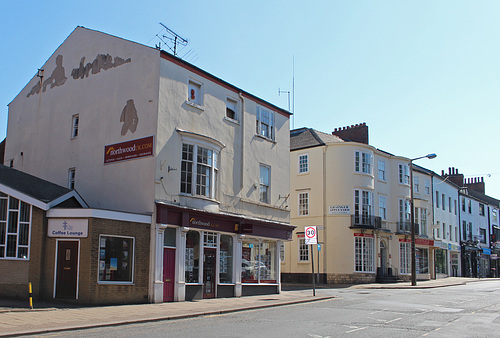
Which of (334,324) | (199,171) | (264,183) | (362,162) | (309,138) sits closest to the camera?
(334,324)

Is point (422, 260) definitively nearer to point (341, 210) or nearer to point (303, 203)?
point (341, 210)

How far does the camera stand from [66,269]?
17.5 metres

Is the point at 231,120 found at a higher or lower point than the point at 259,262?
higher

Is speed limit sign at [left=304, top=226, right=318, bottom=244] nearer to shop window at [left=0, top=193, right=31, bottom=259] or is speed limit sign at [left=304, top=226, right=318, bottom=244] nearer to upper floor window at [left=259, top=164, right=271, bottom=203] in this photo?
upper floor window at [left=259, top=164, right=271, bottom=203]

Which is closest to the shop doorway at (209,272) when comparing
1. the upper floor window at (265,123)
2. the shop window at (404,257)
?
the upper floor window at (265,123)

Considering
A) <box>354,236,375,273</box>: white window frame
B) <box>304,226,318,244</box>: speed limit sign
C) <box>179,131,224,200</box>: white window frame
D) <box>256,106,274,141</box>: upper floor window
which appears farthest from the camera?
<box>354,236,375,273</box>: white window frame

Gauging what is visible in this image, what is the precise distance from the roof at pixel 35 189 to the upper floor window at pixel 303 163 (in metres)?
22.2

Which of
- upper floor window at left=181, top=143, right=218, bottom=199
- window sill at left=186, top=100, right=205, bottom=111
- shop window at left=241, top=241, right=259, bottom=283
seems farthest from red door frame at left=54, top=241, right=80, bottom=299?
shop window at left=241, top=241, right=259, bottom=283

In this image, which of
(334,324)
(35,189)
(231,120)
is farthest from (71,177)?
(334,324)

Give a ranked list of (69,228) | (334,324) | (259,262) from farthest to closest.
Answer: (259,262) < (69,228) < (334,324)

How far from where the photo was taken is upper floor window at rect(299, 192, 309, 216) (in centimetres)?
3931

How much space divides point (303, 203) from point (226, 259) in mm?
17820

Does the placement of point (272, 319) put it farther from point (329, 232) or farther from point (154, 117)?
point (329, 232)

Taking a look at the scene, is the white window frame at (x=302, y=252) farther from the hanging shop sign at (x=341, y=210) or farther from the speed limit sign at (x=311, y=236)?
the speed limit sign at (x=311, y=236)
